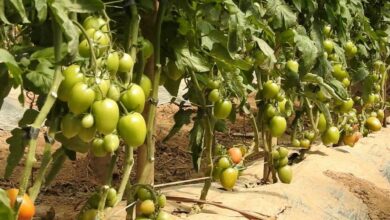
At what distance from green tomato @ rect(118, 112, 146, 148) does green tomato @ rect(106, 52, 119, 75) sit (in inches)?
3.9

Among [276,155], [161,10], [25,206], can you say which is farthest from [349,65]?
[25,206]

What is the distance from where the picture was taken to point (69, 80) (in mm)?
1192

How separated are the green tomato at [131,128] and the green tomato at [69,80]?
0.44 ft

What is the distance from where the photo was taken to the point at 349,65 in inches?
159

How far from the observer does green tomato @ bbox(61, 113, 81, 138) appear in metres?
1.23

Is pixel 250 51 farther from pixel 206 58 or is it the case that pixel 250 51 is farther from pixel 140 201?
pixel 140 201

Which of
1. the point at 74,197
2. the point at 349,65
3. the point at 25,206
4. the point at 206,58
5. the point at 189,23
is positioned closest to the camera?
the point at 25,206

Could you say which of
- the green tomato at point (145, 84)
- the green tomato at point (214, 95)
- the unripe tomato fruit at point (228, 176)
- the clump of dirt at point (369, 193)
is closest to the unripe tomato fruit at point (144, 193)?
the green tomato at point (145, 84)

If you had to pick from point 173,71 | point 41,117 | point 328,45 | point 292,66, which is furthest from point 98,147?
point 328,45

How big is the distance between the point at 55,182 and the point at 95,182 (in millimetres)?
238

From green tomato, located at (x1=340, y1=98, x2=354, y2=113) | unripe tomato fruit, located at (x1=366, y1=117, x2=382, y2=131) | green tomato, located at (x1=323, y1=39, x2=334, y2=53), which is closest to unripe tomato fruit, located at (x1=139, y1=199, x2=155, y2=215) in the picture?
green tomato, located at (x1=323, y1=39, x2=334, y2=53)

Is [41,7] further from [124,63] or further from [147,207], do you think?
[147,207]

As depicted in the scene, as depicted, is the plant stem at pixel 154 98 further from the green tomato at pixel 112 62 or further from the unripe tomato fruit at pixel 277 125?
the unripe tomato fruit at pixel 277 125

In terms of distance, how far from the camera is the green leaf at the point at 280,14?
2297 millimetres
